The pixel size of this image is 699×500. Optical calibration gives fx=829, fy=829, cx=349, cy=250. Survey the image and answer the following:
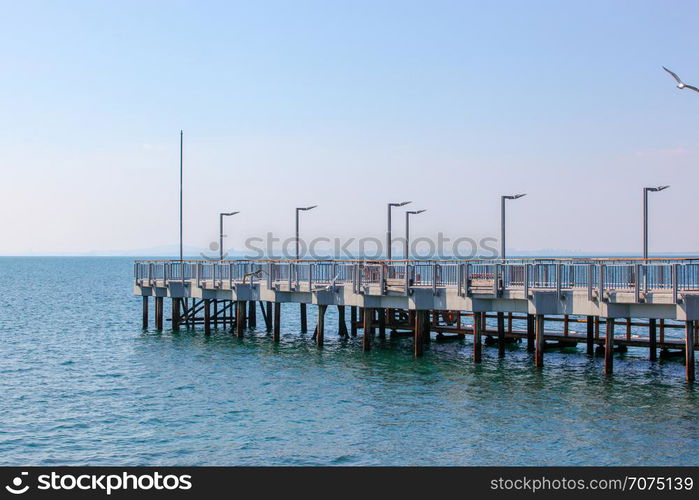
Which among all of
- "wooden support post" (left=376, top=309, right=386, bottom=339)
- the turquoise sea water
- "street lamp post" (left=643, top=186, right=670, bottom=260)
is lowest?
the turquoise sea water

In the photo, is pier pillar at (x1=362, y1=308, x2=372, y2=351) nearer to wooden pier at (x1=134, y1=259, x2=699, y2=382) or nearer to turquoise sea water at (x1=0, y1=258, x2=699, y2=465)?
wooden pier at (x1=134, y1=259, x2=699, y2=382)

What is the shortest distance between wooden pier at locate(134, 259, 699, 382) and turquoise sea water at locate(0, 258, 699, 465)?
142 cm

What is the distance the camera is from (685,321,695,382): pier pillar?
2900 centimetres

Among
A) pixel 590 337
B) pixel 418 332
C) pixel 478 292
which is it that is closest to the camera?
pixel 478 292

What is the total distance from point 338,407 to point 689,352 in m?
12.8

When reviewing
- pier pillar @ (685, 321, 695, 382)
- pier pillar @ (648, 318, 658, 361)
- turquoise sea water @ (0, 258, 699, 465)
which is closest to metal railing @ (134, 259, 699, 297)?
pier pillar @ (685, 321, 695, 382)

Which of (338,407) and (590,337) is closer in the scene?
(338,407)

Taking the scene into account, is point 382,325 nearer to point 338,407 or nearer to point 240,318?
point 240,318

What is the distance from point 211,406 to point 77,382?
881cm

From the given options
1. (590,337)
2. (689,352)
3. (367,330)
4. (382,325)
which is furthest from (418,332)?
(689,352)

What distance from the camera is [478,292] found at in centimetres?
3484
